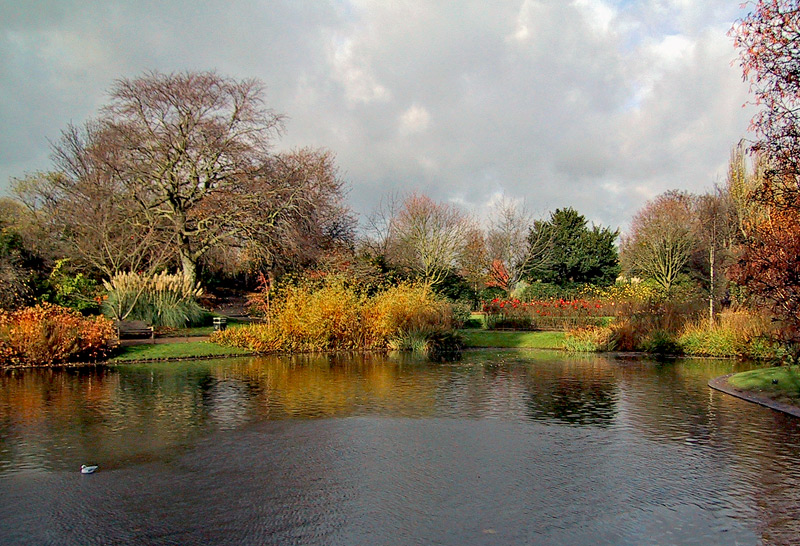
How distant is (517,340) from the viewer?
78.3ft

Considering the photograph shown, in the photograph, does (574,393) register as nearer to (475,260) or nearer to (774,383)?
(774,383)

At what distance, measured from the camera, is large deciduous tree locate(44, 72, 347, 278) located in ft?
98.0

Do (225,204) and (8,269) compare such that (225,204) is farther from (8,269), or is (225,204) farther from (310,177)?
(8,269)

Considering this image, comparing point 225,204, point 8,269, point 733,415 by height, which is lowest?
point 733,415

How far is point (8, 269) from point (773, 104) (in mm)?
21021

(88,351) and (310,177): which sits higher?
(310,177)

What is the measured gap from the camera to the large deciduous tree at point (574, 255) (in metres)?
43.2

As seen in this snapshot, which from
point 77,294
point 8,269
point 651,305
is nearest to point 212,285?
point 77,294

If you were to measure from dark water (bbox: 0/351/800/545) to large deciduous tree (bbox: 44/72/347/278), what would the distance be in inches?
684

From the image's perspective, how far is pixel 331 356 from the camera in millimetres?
20594

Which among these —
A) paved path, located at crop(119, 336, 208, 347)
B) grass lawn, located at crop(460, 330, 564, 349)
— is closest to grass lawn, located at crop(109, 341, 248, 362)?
paved path, located at crop(119, 336, 208, 347)

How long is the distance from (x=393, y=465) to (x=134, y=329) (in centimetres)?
1634

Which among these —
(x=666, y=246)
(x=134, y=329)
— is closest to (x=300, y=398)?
(x=134, y=329)

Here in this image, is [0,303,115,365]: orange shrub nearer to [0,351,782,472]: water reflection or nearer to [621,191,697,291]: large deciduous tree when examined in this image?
[0,351,782,472]: water reflection
